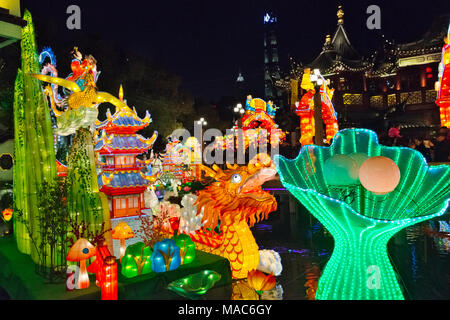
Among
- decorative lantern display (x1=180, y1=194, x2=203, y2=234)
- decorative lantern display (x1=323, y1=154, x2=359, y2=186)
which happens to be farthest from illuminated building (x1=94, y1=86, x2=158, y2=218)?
decorative lantern display (x1=323, y1=154, x2=359, y2=186)

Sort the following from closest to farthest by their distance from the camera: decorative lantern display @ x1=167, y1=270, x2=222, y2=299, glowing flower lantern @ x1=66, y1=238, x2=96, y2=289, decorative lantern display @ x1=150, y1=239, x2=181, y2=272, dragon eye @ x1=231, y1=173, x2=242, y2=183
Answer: glowing flower lantern @ x1=66, y1=238, x2=96, y2=289, decorative lantern display @ x1=167, y1=270, x2=222, y2=299, decorative lantern display @ x1=150, y1=239, x2=181, y2=272, dragon eye @ x1=231, y1=173, x2=242, y2=183

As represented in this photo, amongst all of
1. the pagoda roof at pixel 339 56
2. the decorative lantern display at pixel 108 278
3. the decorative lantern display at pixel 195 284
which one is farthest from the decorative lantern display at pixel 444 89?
the decorative lantern display at pixel 108 278

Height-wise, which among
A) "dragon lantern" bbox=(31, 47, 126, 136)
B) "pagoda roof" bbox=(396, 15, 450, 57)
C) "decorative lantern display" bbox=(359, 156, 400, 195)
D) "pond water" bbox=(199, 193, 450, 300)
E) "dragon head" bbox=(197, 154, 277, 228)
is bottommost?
"pond water" bbox=(199, 193, 450, 300)

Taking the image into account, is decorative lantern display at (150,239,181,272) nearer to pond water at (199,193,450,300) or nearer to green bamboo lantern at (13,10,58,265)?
pond water at (199,193,450,300)

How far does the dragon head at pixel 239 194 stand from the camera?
4.93 metres

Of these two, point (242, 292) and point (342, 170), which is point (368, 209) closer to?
point (342, 170)

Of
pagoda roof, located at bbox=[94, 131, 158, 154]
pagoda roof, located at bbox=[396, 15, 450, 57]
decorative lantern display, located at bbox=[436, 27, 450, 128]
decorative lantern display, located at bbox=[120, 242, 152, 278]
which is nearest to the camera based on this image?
decorative lantern display, located at bbox=[120, 242, 152, 278]

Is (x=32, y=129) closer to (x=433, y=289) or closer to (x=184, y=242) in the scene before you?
(x=184, y=242)

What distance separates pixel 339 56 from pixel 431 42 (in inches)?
233

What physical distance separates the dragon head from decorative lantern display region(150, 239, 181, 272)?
678 mm

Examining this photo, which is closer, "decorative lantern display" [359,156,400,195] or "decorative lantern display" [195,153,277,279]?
"decorative lantern display" [359,156,400,195]

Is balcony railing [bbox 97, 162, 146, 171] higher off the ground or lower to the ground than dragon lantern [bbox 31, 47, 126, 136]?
lower

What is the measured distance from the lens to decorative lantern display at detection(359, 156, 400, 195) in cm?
257

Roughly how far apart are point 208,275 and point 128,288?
1008 mm
